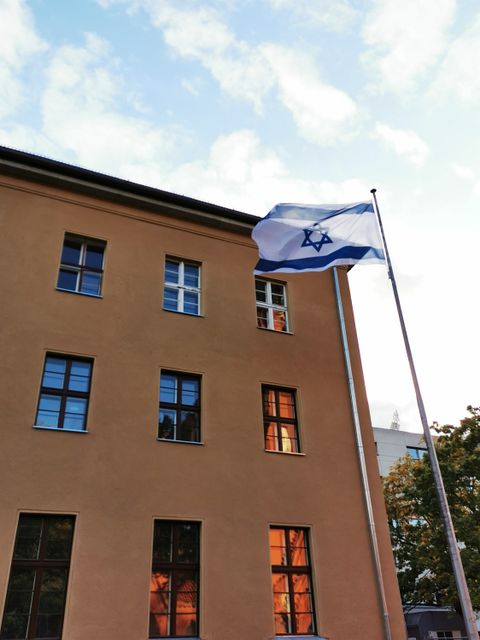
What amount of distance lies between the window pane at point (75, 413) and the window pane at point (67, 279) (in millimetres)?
2865

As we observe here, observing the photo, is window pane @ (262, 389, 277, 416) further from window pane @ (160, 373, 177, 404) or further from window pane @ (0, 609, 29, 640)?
window pane @ (0, 609, 29, 640)

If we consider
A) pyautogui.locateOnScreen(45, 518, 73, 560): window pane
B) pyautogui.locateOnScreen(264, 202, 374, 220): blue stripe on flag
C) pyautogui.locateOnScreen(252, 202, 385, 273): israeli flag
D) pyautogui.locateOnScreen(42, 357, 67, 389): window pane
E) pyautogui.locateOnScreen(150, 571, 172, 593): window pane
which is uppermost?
pyautogui.locateOnScreen(264, 202, 374, 220): blue stripe on flag

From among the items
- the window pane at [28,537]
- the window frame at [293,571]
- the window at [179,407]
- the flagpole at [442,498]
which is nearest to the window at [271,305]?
the window at [179,407]

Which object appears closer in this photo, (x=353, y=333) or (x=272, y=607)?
(x=272, y=607)

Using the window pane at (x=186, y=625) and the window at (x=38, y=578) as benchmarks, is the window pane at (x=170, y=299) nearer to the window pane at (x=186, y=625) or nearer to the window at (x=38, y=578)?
the window at (x=38, y=578)

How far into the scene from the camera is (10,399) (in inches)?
434

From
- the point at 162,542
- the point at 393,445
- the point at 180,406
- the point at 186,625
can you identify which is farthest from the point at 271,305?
the point at 393,445

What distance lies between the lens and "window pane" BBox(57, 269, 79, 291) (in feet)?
42.8

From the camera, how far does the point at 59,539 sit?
33.7 ft

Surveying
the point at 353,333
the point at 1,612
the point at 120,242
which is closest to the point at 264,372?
the point at 353,333

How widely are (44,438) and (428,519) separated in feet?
65.5

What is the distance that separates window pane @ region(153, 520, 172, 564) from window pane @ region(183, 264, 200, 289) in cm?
614

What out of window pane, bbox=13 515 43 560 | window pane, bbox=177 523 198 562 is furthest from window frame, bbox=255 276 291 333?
window pane, bbox=13 515 43 560

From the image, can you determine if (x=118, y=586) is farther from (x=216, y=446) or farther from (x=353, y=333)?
(x=353, y=333)
